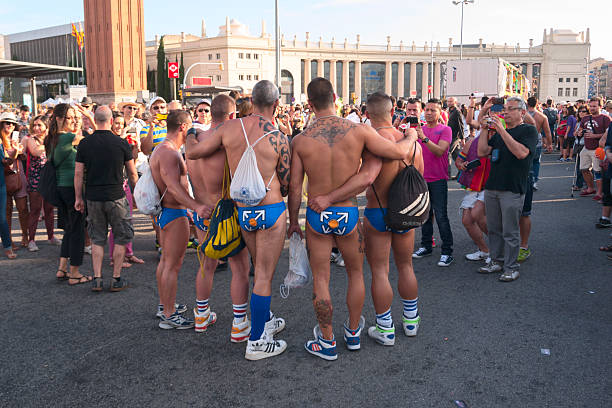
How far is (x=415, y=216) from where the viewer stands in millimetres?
4066

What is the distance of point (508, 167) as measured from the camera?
578 centimetres

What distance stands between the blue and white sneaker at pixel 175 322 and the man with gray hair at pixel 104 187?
4.36 ft

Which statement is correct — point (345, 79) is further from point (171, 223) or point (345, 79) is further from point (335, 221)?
point (335, 221)

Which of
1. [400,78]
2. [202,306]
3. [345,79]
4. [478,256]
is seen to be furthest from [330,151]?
[400,78]

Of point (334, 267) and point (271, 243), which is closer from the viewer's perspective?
point (271, 243)

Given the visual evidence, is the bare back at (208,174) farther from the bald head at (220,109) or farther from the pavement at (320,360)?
the pavement at (320,360)

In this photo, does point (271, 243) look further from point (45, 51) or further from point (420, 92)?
point (45, 51)

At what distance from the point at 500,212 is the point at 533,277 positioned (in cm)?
85

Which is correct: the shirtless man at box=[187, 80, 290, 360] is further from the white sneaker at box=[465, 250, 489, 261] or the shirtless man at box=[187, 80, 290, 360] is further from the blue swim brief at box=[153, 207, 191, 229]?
the white sneaker at box=[465, 250, 489, 261]

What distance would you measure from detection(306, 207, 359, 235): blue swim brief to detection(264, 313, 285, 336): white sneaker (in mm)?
896

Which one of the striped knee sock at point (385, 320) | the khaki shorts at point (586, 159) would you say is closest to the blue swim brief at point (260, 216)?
the striped knee sock at point (385, 320)

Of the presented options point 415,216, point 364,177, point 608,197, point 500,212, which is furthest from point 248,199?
point 608,197

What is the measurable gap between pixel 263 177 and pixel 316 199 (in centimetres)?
43

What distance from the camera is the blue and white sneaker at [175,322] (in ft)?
15.0
